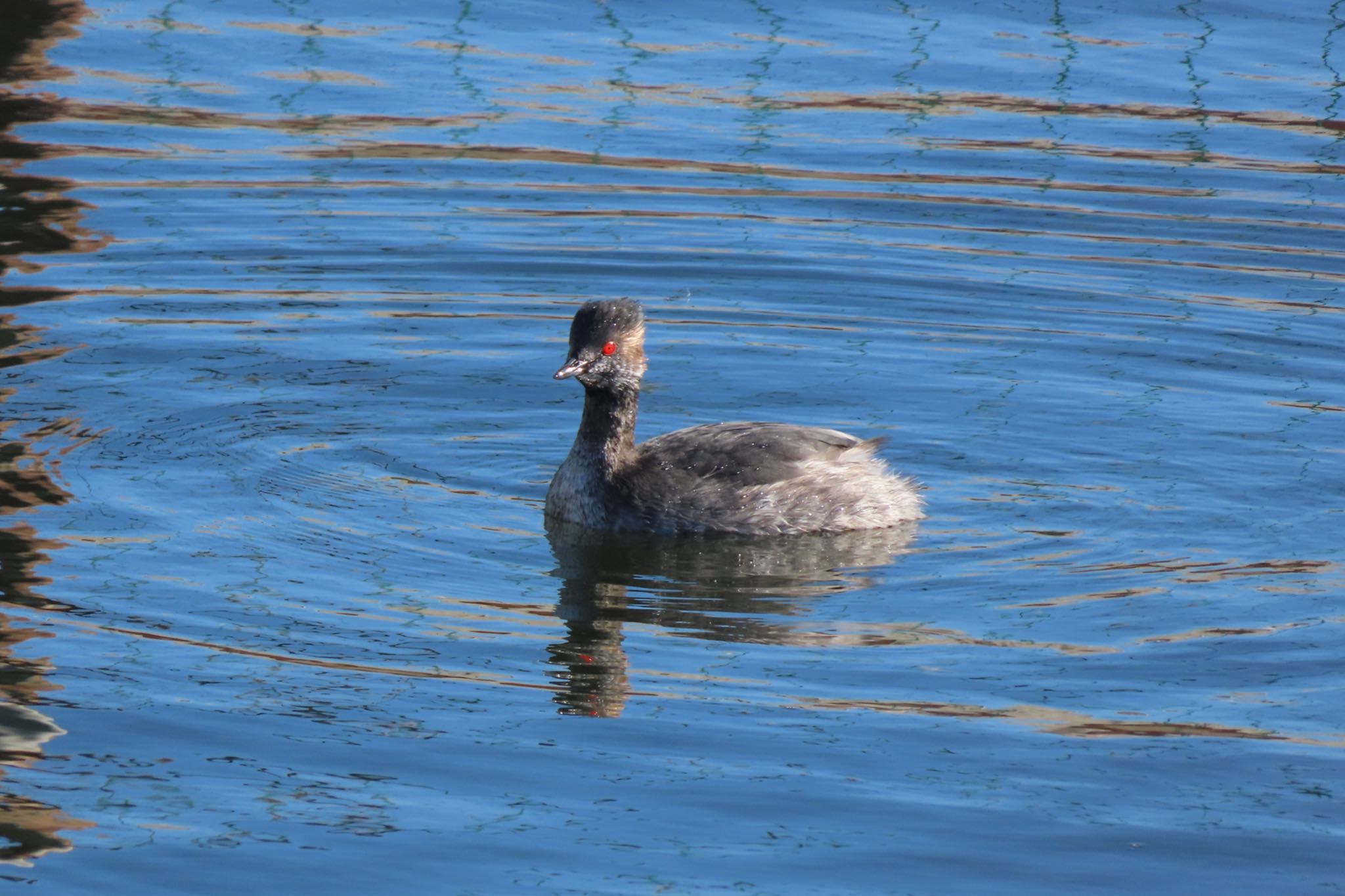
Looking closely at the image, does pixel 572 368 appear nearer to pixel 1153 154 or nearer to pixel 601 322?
pixel 601 322

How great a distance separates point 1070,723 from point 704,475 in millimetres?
2776

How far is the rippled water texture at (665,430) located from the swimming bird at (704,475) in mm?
166

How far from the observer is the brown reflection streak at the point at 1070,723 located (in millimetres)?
7297

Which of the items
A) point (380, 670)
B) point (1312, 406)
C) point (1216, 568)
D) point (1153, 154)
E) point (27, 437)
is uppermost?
point (1153, 154)

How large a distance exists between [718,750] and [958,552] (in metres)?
2.47

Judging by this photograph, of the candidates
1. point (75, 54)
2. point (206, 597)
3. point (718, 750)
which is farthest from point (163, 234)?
point (718, 750)

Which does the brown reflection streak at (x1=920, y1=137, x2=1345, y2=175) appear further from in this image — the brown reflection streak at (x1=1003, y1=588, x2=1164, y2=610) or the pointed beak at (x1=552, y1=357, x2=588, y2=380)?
the brown reflection streak at (x1=1003, y1=588, x2=1164, y2=610)

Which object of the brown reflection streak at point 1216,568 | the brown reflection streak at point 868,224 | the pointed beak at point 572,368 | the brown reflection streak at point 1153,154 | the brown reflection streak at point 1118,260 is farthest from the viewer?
the brown reflection streak at point 1153,154

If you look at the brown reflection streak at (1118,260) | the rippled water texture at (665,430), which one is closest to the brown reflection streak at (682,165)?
→ the rippled water texture at (665,430)

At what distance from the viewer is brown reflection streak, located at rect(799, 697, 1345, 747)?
287 inches

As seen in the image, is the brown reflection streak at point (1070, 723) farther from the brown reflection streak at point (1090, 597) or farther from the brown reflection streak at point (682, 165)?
A: the brown reflection streak at point (682, 165)

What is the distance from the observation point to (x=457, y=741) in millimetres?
7195

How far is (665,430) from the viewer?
37.1ft

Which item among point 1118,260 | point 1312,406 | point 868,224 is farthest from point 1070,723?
point 868,224
